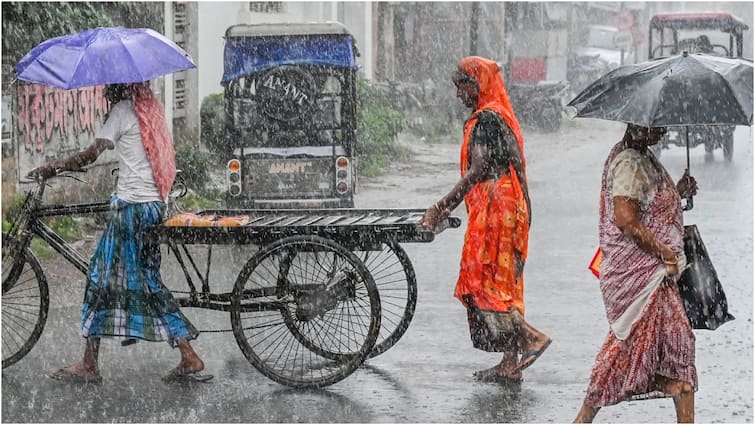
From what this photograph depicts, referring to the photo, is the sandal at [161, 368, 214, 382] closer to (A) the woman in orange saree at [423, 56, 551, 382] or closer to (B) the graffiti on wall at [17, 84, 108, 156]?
(A) the woman in orange saree at [423, 56, 551, 382]

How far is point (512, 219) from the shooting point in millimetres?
6262

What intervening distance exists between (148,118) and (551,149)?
17716 millimetres

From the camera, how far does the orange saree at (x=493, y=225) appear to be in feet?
20.5

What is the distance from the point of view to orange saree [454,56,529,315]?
625cm

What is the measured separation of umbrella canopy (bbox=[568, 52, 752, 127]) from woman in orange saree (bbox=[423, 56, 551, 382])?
0.99 metres

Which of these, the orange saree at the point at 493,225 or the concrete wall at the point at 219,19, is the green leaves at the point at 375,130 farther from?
the orange saree at the point at 493,225

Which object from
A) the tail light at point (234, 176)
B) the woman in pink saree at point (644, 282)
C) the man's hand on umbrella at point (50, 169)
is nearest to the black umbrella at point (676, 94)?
the woman in pink saree at point (644, 282)

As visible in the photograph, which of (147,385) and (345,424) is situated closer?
(345,424)

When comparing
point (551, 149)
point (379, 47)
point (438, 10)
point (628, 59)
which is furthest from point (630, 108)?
point (628, 59)

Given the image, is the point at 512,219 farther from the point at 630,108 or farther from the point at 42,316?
the point at 42,316

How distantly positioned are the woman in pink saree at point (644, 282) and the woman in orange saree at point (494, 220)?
1.11m

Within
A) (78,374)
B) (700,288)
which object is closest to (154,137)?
(78,374)

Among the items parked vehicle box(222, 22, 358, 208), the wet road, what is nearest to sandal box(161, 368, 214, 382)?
the wet road

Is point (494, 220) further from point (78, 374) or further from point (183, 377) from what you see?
point (78, 374)
